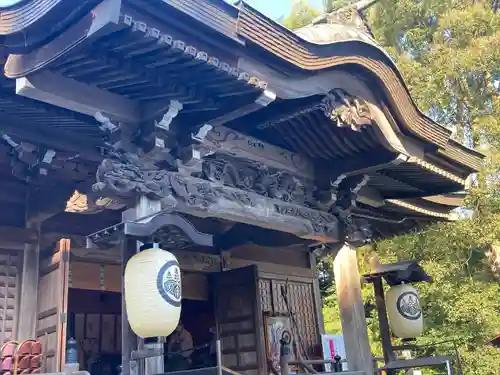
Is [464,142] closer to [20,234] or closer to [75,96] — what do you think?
Result: [20,234]

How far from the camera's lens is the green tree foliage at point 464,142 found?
11734 millimetres

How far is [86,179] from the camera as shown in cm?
526

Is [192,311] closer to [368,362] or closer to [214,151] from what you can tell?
[368,362]

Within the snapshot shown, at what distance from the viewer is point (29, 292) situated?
5355mm

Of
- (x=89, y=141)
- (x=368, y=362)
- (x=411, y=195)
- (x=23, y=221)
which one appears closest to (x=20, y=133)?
(x=89, y=141)

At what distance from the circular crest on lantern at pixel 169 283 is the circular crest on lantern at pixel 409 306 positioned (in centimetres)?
349

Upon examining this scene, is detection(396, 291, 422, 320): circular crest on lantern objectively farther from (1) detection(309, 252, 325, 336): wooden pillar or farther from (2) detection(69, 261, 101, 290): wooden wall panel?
(2) detection(69, 261, 101, 290): wooden wall panel

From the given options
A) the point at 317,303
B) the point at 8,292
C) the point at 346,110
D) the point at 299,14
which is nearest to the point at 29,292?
the point at 8,292

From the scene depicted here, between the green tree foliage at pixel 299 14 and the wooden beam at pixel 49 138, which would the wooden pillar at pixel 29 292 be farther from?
the green tree foliage at pixel 299 14

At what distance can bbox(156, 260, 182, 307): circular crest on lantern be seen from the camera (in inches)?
144

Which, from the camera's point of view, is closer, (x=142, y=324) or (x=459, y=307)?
(x=142, y=324)

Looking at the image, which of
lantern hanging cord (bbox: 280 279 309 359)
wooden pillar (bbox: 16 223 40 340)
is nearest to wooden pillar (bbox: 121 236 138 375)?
wooden pillar (bbox: 16 223 40 340)

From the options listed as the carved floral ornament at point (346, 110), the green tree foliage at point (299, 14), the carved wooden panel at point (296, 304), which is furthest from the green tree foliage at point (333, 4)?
the carved floral ornament at point (346, 110)

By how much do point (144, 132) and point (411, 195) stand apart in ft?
12.6
